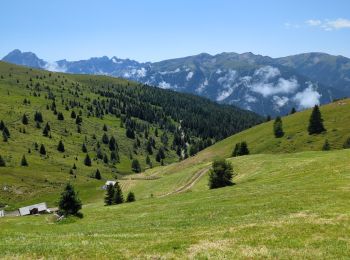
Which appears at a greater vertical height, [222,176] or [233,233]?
[233,233]

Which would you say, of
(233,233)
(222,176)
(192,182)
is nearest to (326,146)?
(192,182)

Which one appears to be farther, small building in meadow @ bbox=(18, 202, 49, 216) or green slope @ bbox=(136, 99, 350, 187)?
green slope @ bbox=(136, 99, 350, 187)

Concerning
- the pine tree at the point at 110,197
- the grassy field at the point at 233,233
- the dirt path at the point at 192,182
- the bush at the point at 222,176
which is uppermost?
the grassy field at the point at 233,233

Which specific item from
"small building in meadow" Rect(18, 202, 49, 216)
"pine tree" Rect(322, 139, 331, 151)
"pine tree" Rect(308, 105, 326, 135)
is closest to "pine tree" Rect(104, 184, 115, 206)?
"small building in meadow" Rect(18, 202, 49, 216)

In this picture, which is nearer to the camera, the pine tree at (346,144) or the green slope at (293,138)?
the pine tree at (346,144)

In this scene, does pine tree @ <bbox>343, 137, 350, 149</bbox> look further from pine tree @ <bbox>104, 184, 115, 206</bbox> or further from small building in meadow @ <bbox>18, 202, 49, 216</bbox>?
small building in meadow @ <bbox>18, 202, 49, 216</bbox>

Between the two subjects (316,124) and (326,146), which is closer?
(326,146)

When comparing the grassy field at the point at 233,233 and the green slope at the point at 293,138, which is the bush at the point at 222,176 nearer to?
the grassy field at the point at 233,233

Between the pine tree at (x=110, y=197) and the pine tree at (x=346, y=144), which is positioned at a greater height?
the pine tree at (x=346, y=144)

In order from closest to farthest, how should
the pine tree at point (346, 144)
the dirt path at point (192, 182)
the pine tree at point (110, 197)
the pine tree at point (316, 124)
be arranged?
1. the dirt path at point (192, 182)
2. the pine tree at point (110, 197)
3. the pine tree at point (346, 144)
4. the pine tree at point (316, 124)

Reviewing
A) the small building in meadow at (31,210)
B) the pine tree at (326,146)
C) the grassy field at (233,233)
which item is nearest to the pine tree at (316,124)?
the pine tree at (326,146)

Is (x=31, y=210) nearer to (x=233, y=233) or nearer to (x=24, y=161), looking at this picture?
(x=24, y=161)

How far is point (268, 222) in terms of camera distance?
102ft

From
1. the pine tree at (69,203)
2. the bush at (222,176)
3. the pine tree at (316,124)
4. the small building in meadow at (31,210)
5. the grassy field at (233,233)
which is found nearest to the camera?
the grassy field at (233,233)
